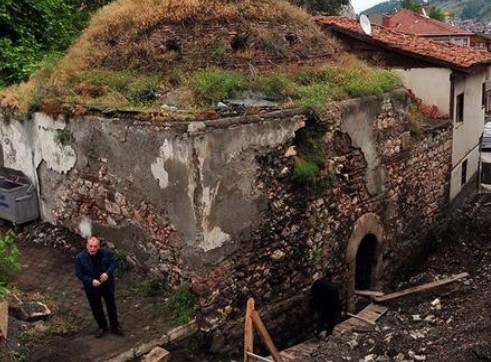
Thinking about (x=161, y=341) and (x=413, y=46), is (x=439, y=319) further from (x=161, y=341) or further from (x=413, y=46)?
(x=413, y=46)

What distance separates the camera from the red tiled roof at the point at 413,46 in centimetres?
1223

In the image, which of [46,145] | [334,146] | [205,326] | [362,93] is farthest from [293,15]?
[205,326]

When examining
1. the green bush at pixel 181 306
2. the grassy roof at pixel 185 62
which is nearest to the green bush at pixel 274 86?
the grassy roof at pixel 185 62

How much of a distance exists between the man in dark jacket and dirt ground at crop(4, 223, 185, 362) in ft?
0.72

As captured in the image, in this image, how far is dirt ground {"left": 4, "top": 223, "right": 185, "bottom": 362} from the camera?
6.05 metres

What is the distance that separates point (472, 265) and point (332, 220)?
4352 millimetres

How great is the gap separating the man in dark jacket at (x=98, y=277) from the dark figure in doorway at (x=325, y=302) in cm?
308

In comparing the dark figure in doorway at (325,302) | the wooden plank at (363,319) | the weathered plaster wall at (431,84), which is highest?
the weathered plaster wall at (431,84)

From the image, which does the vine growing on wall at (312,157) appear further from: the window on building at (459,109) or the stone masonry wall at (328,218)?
the window on building at (459,109)

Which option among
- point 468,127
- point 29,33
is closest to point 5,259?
point 29,33

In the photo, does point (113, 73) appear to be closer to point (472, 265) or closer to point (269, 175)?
point (269, 175)

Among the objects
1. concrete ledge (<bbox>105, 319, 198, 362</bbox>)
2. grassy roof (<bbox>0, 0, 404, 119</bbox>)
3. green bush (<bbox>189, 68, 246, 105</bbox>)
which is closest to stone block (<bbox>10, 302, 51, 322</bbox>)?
concrete ledge (<bbox>105, 319, 198, 362</bbox>)

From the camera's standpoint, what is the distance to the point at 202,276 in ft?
21.9

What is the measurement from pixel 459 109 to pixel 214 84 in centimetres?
814
